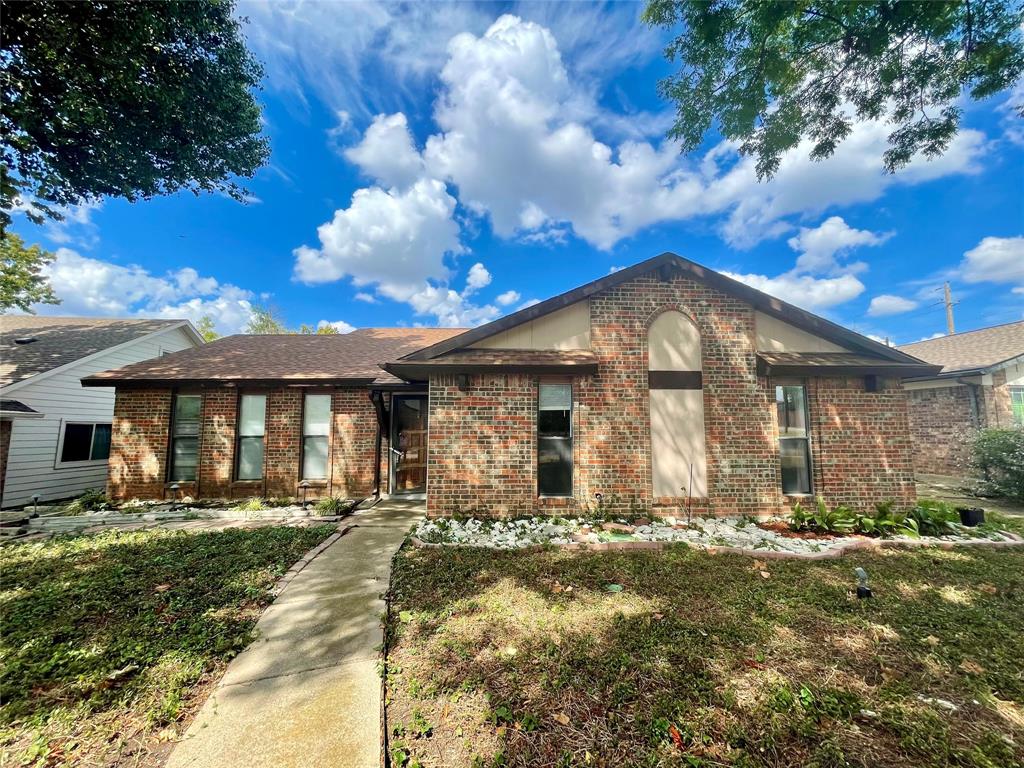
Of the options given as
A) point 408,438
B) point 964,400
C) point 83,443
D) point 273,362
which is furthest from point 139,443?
point 964,400

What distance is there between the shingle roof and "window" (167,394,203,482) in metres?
4.27

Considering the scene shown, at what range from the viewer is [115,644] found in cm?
325

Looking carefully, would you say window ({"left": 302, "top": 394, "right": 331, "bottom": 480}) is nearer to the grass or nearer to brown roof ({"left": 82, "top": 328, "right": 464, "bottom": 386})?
brown roof ({"left": 82, "top": 328, "right": 464, "bottom": 386})

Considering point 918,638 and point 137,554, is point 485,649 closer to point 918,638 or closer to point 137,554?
point 918,638

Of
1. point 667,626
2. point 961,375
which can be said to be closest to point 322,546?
point 667,626

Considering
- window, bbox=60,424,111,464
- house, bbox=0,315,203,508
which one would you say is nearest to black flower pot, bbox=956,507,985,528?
window, bbox=60,424,111,464

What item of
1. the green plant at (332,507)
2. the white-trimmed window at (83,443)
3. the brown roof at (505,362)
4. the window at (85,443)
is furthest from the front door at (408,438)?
the window at (85,443)

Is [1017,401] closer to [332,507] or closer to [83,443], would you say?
[332,507]

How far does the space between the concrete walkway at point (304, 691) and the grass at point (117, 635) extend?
0.19 meters

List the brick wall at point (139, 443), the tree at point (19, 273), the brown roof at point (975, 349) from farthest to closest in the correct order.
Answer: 1. the tree at point (19, 273)
2. the brown roof at point (975, 349)
3. the brick wall at point (139, 443)

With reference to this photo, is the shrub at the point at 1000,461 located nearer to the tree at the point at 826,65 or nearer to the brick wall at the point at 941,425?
the brick wall at the point at 941,425

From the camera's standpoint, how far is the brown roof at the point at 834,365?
696cm

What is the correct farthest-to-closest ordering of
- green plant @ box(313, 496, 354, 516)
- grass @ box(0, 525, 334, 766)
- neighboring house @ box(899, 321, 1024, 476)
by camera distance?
neighboring house @ box(899, 321, 1024, 476), green plant @ box(313, 496, 354, 516), grass @ box(0, 525, 334, 766)

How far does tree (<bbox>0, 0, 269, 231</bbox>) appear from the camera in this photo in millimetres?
6973
